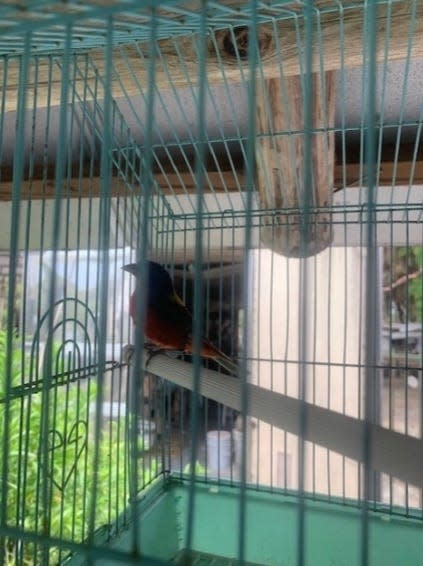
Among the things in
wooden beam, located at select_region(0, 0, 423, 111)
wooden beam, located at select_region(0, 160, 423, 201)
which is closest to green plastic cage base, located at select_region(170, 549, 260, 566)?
wooden beam, located at select_region(0, 160, 423, 201)

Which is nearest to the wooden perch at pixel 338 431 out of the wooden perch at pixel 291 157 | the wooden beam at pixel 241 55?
the wooden perch at pixel 291 157

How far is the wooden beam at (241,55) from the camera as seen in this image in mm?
792

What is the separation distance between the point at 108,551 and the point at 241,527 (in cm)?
10

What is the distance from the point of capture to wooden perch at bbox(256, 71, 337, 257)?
1.09m

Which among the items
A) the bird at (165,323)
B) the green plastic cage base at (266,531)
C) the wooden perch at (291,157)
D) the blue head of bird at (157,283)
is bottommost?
the green plastic cage base at (266,531)

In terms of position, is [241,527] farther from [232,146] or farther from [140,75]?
[232,146]

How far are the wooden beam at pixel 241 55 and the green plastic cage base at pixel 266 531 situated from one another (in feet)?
3.37

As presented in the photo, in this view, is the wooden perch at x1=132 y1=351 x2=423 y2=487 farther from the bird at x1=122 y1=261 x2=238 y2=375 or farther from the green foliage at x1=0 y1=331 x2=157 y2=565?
the bird at x1=122 y1=261 x2=238 y2=375

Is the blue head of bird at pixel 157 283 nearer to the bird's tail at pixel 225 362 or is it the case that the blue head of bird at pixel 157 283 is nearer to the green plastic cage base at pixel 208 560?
the bird's tail at pixel 225 362

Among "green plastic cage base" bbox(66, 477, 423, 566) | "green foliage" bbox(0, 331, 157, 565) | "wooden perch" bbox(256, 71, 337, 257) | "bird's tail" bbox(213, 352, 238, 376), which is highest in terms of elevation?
"wooden perch" bbox(256, 71, 337, 257)

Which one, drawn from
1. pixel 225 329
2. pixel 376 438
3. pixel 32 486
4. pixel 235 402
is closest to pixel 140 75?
pixel 235 402

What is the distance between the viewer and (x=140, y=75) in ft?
3.16

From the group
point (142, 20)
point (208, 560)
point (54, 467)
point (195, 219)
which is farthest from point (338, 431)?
point (208, 560)

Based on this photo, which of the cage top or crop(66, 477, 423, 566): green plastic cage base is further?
crop(66, 477, 423, 566): green plastic cage base
